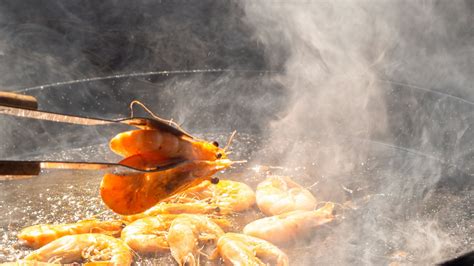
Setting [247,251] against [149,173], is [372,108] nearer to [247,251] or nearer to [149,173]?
[247,251]

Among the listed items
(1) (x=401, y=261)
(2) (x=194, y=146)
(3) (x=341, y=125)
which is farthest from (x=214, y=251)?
(3) (x=341, y=125)

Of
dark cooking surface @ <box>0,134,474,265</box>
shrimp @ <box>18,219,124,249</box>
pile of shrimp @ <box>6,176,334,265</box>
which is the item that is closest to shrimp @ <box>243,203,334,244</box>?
pile of shrimp @ <box>6,176,334,265</box>

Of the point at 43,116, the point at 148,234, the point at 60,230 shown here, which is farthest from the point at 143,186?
the point at 60,230

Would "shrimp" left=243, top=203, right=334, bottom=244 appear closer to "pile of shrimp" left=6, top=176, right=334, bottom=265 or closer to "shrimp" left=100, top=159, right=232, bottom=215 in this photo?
"pile of shrimp" left=6, top=176, right=334, bottom=265

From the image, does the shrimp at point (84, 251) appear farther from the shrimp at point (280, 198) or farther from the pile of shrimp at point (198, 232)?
the shrimp at point (280, 198)

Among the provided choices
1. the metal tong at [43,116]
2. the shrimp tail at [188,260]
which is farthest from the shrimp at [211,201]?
the metal tong at [43,116]

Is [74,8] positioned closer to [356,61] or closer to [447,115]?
[356,61]
